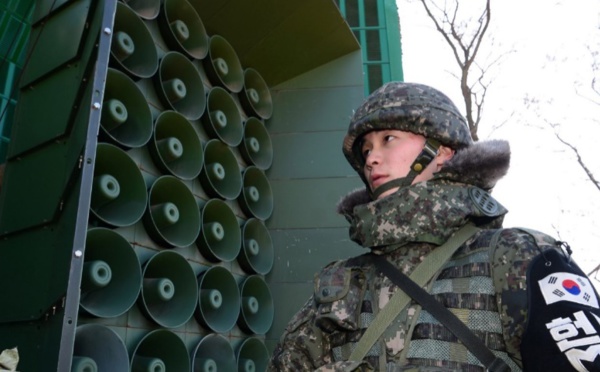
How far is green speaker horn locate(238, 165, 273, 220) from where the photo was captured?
17.4ft

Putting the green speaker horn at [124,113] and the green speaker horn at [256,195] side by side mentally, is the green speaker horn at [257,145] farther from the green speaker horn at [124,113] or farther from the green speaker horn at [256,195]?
the green speaker horn at [124,113]

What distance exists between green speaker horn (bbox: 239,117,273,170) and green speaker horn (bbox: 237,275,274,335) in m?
1.08

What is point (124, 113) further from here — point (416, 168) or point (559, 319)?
point (559, 319)

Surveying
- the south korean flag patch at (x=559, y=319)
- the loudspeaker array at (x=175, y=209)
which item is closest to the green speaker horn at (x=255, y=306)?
the loudspeaker array at (x=175, y=209)

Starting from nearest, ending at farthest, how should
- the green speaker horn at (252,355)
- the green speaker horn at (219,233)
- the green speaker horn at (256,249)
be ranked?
the green speaker horn at (219,233) → the green speaker horn at (252,355) → the green speaker horn at (256,249)

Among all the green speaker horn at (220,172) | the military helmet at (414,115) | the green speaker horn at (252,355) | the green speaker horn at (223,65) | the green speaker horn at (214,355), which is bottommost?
the green speaker horn at (252,355)

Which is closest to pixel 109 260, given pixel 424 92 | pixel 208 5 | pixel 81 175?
pixel 81 175

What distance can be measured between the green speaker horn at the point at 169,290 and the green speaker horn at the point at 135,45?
4.20ft

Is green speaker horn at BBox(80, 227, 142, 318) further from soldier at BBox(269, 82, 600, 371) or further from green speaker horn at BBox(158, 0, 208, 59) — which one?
green speaker horn at BBox(158, 0, 208, 59)

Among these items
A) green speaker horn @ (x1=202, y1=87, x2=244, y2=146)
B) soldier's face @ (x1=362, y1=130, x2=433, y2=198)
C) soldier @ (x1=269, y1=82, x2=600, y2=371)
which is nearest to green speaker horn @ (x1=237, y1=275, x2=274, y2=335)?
green speaker horn @ (x1=202, y1=87, x2=244, y2=146)

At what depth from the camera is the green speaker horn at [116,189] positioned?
3.62 meters

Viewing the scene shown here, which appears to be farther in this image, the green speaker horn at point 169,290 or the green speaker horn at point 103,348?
the green speaker horn at point 169,290

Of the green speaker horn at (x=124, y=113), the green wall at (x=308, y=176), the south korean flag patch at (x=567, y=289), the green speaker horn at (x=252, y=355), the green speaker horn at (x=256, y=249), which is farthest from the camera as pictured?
the green wall at (x=308, y=176)

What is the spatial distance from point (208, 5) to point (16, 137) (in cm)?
206
